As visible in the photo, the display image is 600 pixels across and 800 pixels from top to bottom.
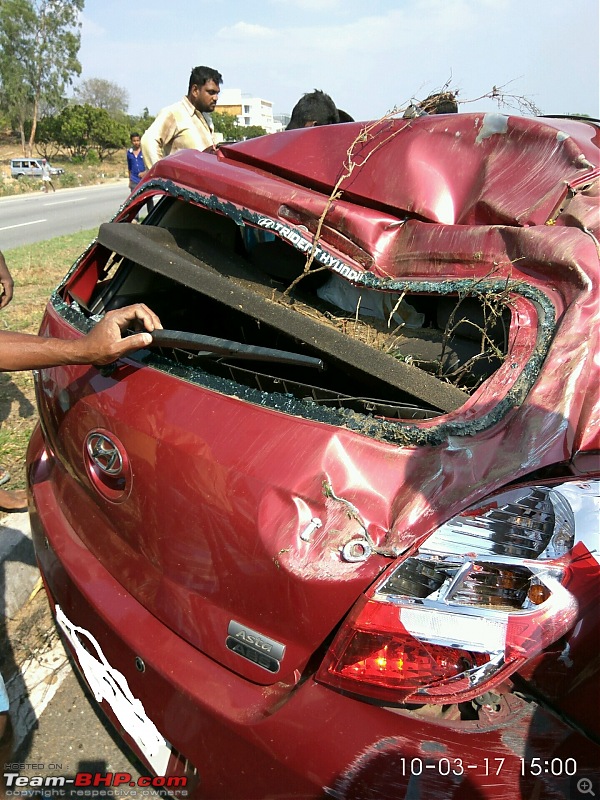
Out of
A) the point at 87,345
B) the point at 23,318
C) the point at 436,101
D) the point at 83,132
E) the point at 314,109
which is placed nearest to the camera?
the point at 87,345

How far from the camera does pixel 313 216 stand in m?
1.86

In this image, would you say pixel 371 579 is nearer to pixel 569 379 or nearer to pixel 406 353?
pixel 569 379

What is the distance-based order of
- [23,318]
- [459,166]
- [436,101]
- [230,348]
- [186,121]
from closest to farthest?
[230,348]
[459,166]
[436,101]
[186,121]
[23,318]

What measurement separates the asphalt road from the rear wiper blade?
32.1 ft

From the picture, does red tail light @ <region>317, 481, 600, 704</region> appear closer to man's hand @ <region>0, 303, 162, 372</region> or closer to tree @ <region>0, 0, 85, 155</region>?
man's hand @ <region>0, 303, 162, 372</region>

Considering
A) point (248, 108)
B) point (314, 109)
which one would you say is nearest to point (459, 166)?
point (314, 109)

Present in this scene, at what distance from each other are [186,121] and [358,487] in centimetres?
477

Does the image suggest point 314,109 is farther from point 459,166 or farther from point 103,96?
point 103,96

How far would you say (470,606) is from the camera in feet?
3.26

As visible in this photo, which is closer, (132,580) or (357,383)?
(132,580)

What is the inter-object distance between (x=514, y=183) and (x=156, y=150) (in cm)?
402

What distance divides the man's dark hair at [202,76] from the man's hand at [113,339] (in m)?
4.24

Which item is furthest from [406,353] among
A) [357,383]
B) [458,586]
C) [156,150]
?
[156,150]

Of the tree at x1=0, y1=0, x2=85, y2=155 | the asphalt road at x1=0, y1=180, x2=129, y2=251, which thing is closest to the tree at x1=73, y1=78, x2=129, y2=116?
the tree at x1=0, y1=0, x2=85, y2=155
